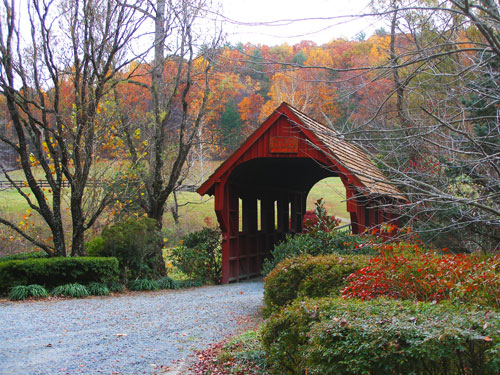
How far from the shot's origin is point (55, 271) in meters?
11.0

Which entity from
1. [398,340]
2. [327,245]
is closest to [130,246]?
[327,245]

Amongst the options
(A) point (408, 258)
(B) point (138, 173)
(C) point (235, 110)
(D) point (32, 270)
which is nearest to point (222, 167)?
(B) point (138, 173)

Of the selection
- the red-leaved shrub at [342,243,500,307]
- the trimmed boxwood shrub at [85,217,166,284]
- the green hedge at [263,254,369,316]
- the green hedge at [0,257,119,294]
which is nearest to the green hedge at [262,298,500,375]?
the red-leaved shrub at [342,243,500,307]

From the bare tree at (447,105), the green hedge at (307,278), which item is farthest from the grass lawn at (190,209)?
the bare tree at (447,105)

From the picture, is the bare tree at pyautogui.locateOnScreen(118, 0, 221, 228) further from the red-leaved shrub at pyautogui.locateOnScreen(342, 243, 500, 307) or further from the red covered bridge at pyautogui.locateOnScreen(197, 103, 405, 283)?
the red-leaved shrub at pyautogui.locateOnScreen(342, 243, 500, 307)

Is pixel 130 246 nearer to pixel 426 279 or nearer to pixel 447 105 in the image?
pixel 447 105

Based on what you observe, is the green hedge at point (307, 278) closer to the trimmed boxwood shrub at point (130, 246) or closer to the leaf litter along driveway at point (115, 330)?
the leaf litter along driveway at point (115, 330)

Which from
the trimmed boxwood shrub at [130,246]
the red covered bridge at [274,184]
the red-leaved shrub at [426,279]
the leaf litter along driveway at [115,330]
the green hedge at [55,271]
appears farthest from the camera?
the trimmed boxwood shrub at [130,246]

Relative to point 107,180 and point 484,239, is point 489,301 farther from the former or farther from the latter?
point 107,180

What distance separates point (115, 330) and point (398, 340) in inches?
207

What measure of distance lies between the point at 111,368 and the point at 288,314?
2.27 meters

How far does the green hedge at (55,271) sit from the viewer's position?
1062 centimetres

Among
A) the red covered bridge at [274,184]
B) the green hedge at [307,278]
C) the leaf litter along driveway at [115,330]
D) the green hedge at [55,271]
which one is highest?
the red covered bridge at [274,184]

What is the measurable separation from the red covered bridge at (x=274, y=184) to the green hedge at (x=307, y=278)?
3.31 metres
